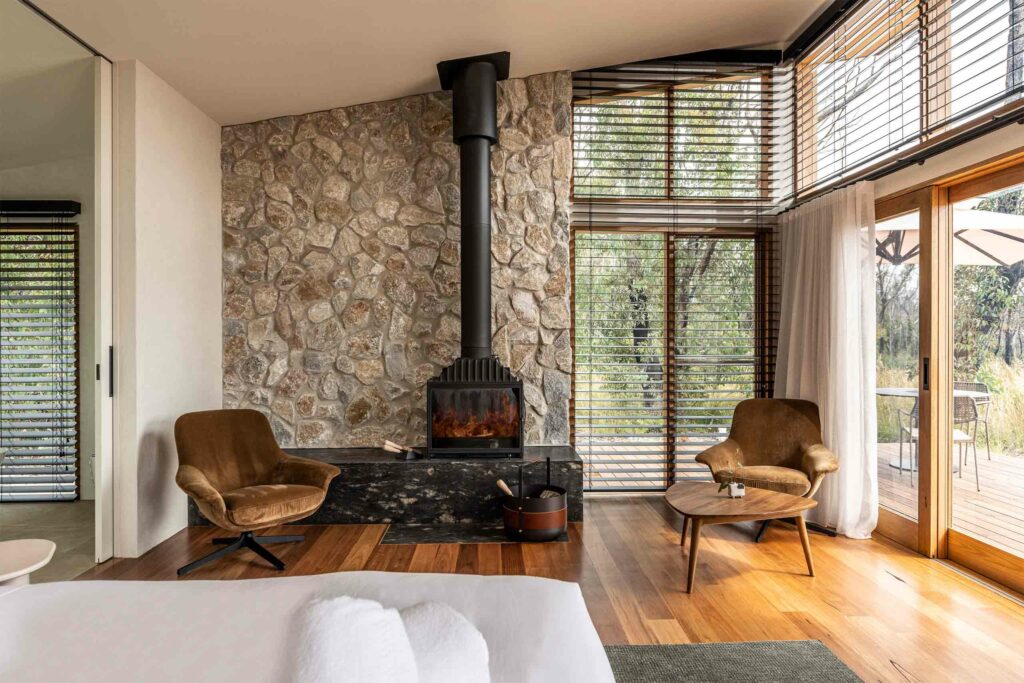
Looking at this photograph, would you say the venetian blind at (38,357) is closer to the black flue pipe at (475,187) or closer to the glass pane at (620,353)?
the black flue pipe at (475,187)

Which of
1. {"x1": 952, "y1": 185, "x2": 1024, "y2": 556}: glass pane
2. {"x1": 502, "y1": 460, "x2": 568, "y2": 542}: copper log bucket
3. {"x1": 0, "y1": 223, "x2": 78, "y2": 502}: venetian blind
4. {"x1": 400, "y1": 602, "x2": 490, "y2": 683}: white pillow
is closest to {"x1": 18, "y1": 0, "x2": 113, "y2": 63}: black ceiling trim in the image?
{"x1": 0, "y1": 223, "x2": 78, "y2": 502}: venetian blind

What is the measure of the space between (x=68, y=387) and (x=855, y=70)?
202 inches

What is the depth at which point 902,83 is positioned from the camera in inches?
133

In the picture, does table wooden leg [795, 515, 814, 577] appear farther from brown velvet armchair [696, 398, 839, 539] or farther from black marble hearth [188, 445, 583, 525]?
black marble hearth [188, 445, 583, 525]

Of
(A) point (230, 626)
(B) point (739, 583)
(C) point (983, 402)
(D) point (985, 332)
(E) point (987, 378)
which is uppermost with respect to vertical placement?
(D) point (985, 332)

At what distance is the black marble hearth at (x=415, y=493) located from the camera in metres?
3.89

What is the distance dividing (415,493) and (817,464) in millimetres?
2455

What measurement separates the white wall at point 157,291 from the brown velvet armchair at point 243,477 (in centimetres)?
29

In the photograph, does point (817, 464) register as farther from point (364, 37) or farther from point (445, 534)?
point (364, 37)

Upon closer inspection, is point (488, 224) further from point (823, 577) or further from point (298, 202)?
point (823, 577)

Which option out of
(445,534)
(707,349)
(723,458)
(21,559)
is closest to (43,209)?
(21,559)

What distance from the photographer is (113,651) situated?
1.16 meters

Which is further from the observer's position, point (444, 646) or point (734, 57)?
point (734, 57)

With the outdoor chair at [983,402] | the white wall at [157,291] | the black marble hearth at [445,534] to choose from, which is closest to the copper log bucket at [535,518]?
the black marble hearth at [445,534]
